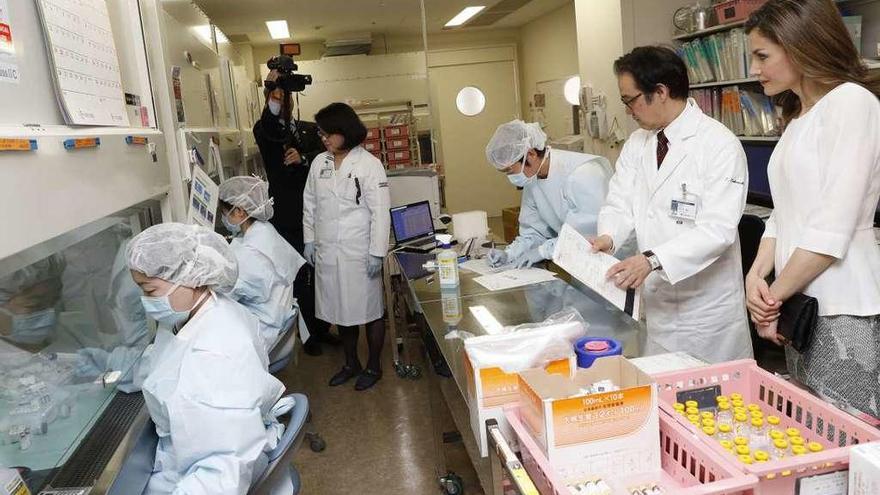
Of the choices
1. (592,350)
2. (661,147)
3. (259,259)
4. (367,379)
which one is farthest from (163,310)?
(367,379)

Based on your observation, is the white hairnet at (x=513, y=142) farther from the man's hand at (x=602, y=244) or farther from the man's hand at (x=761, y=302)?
the man's hand at (x=761, y=302)

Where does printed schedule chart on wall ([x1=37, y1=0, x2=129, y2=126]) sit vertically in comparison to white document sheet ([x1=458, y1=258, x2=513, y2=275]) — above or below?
above

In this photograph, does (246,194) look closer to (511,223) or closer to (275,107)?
(275,107)

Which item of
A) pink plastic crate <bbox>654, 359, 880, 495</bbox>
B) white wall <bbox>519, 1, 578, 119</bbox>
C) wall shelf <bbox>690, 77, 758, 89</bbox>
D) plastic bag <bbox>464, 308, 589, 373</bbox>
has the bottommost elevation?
pink plastic crate <bbox>654, 359, 880, 495</bbox>

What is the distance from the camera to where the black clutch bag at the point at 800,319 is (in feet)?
4.43

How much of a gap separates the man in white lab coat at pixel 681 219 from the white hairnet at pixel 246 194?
5.30ft

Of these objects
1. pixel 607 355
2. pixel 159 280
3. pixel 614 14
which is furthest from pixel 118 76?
pixel 614 14

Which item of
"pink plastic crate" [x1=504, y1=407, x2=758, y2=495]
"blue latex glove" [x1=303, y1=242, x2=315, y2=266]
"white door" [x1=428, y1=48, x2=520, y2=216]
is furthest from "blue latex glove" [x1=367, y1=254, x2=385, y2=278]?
"white door" [x1=428, y1=48, x2=520, y2=216]

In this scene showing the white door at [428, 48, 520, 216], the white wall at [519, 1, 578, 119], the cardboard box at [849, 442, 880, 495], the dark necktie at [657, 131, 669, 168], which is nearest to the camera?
the cardboard box at [849, 442, 880, 495]

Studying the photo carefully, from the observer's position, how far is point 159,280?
1464 mm

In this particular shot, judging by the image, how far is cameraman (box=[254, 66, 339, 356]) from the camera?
3.99 meters

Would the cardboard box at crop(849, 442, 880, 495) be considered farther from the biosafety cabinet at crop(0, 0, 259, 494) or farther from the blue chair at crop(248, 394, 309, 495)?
the biosafety cabinet at crop(0, 0, 259, 494)

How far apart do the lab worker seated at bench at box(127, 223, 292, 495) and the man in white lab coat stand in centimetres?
99

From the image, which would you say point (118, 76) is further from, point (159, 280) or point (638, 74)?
point (638, 74)
